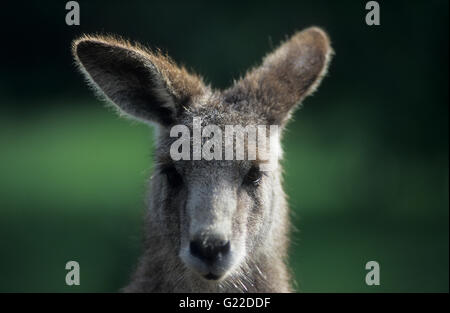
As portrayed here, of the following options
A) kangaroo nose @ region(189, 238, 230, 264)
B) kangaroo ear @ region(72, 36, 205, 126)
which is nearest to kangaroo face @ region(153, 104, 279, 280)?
kangaroo nose @ region(189, 238, 230, 264)

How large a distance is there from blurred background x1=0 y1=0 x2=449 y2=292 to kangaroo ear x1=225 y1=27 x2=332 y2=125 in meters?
1.21

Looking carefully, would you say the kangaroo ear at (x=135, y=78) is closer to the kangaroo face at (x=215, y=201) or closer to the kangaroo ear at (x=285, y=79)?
the kangaroo face at (x=215, y=201)

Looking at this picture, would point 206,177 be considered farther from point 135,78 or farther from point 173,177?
point 135,78

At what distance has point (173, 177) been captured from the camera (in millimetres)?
5129

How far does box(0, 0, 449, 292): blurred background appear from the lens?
9.74m

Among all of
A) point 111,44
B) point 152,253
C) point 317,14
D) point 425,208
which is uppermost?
point 317,14

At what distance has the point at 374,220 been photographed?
35.9 feet

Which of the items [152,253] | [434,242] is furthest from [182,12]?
[152,253]

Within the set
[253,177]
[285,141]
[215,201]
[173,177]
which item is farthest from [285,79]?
[285,141]

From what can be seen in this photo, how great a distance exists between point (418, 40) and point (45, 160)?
21.4 ft

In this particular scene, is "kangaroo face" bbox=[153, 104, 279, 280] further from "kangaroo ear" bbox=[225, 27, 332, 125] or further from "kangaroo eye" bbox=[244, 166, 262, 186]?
"kangaroo ear" bbox=[225, 27, 332, 125]

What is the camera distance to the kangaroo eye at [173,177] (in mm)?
5090

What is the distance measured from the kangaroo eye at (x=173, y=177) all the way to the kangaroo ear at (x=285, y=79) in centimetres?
65
